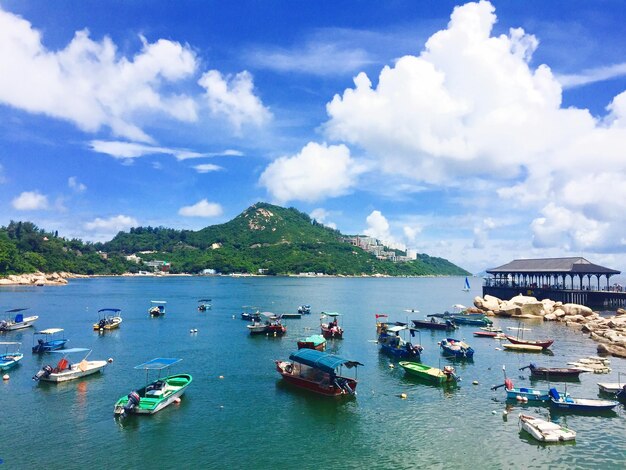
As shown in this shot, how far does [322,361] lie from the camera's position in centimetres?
3709

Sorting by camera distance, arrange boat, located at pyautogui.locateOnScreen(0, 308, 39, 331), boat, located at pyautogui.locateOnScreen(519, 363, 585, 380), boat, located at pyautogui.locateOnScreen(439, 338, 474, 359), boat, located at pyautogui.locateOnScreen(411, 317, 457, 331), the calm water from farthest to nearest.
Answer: boat, located at pyautogui.locateOnScreen(411, 317, 457, 331) → boat, located at pyautogui.locateOnScreen(0, 308, 39, 331) → boat, located at pyautogui.locateOnScreen(439, 338, 474, 359) → boat, located at pyautogui.locateOnScreen(519, 363, 585, 380) → the calm water

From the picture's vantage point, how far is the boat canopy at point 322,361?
36344mm

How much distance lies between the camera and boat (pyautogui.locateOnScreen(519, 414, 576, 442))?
90.8 ft

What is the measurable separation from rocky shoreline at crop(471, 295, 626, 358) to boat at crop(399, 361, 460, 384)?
2536 centimetres

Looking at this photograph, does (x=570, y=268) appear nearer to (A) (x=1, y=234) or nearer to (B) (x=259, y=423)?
(B) (x=259, y=423)

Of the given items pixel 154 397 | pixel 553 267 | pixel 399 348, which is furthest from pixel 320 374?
pixel 553 267

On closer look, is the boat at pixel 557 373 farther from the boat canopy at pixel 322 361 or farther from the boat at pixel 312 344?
the boat at pixel 312 344

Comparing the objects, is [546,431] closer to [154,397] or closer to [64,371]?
[154,397]

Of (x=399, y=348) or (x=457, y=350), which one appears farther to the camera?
(x=457, y=350)

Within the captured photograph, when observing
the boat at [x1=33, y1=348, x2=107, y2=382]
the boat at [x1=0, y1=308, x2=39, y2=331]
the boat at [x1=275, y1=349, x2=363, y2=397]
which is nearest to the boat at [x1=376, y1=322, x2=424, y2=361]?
the boat at [x1=275, y1=349, x2=363, y2=397]

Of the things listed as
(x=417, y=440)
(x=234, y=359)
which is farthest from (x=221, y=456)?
(x=234, y=359)

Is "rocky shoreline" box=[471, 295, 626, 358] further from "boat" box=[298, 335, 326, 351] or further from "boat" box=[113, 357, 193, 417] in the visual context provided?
"boat" box=[113, 357, 193, 417]

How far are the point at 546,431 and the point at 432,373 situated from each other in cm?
1330

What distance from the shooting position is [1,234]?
632 feet
